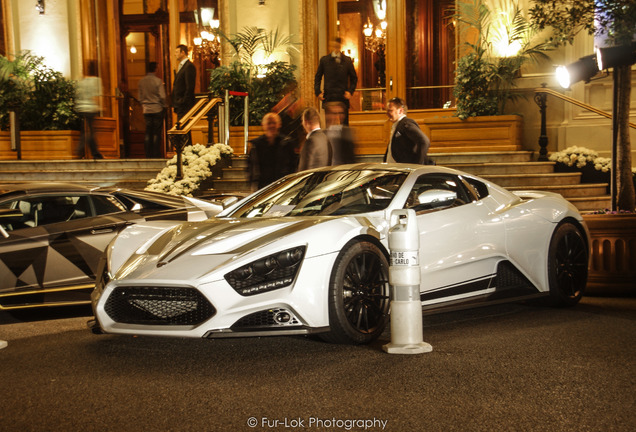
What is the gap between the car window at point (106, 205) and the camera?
7875 millimetres

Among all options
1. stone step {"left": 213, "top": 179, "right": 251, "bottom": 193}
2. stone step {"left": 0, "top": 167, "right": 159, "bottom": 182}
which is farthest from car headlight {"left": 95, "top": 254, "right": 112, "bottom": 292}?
stone step {"left": 0, "top": 167, "right": 159, "bottom": 182}

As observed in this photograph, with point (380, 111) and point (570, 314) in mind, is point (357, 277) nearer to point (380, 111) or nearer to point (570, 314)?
point (570, 314)

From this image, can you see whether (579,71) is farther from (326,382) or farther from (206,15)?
(206,15)

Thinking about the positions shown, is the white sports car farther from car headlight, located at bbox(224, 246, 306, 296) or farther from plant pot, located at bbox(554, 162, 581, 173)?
plant pot, located at bbox(554, 162, 581, 173)

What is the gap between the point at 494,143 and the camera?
14.7 metres

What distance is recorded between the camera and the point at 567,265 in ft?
24.6

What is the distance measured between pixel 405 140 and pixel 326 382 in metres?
5.01

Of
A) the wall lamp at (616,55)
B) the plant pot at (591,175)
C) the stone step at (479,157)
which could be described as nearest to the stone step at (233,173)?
the stone step at (479,157)

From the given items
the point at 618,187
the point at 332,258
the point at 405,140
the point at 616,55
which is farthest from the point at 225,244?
the point at 618,187

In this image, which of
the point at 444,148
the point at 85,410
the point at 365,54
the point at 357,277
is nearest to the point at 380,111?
the point at 365,54

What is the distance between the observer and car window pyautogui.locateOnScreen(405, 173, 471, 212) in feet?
20.2

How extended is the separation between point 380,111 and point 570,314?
1084 cm

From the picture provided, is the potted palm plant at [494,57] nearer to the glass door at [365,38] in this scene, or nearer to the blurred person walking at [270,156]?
the glass door at [365,38]

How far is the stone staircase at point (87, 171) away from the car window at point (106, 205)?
665cm
